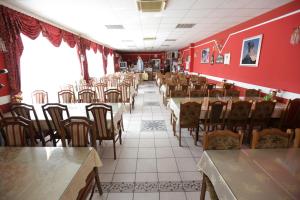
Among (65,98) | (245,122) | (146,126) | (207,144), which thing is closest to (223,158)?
(207,144)

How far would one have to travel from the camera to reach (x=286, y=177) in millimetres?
1384

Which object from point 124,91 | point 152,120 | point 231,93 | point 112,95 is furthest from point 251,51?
Result: point 112,95

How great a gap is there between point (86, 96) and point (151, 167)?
2531mm

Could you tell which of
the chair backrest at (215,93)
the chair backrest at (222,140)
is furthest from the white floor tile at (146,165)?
the chair backrest at (215,93)

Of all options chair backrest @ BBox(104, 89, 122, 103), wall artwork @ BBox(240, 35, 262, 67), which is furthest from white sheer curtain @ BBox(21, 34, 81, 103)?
wall artwork @ BBox(240, 35, 262, 67)

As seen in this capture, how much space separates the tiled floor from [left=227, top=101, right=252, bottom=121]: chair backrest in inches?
35.5

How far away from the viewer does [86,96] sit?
4332mm

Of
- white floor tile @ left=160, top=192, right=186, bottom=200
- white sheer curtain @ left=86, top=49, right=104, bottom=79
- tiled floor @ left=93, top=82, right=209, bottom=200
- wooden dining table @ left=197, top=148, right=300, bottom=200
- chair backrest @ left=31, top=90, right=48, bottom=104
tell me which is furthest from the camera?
white sheer curtain @ left=86, top=49, right=104, bottom=79

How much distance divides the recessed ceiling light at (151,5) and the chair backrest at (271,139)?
2.82m

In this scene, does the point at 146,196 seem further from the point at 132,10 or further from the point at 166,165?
the point at 132,10

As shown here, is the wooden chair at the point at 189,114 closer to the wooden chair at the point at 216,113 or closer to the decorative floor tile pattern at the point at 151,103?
the wooden chair at the point at 216,113

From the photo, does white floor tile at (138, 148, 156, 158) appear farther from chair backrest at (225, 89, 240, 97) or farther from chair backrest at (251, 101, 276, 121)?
chair backrest at (225, 89, 240, 97)

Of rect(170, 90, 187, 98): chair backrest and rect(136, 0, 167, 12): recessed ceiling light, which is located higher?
rect(136, 0, 167, 12): recessed ceiling light

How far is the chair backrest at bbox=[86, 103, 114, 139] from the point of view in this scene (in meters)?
2.71
